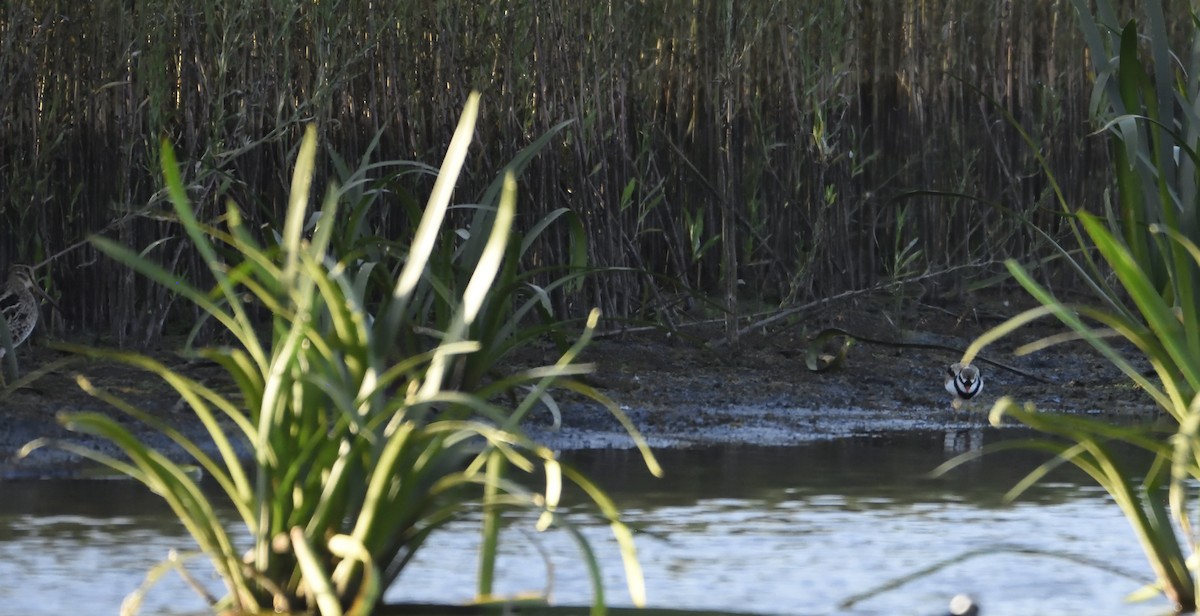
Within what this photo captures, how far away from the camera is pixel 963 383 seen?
23.0 ft

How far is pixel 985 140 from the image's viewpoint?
995 centimetres

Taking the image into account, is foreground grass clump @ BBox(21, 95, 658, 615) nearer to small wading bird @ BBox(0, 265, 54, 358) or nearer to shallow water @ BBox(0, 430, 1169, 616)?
shallow water @ BBox(0, 430, 1169, 616)

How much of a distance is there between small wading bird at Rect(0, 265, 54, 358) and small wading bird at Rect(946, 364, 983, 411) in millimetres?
3407

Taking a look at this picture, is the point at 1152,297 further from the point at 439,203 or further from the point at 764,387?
the point at 764,387

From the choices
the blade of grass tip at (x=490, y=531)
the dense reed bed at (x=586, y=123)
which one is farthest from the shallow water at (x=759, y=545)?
the dense reed bed at (x=586, y=123)

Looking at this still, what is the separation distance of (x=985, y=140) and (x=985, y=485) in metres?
5.17

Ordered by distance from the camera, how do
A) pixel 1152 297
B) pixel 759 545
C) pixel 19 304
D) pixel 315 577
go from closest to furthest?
pixel 315 577 → pixel 1152 297 → pixel 759 545 → pixel 19 304

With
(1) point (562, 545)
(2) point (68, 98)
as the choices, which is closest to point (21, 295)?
(2) point (68, 98)

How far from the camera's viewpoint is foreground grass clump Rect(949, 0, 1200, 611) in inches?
115

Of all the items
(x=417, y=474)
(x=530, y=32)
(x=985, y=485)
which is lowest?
(x=985, y=485)

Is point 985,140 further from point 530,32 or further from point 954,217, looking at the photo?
point 530,32

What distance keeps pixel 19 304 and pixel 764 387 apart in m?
2.83

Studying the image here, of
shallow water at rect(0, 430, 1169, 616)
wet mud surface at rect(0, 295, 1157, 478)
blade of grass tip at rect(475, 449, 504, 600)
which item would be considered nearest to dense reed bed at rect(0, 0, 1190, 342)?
wet mud surface at rect(0, 295, 1157, 478)

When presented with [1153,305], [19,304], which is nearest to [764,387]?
[19,304]
